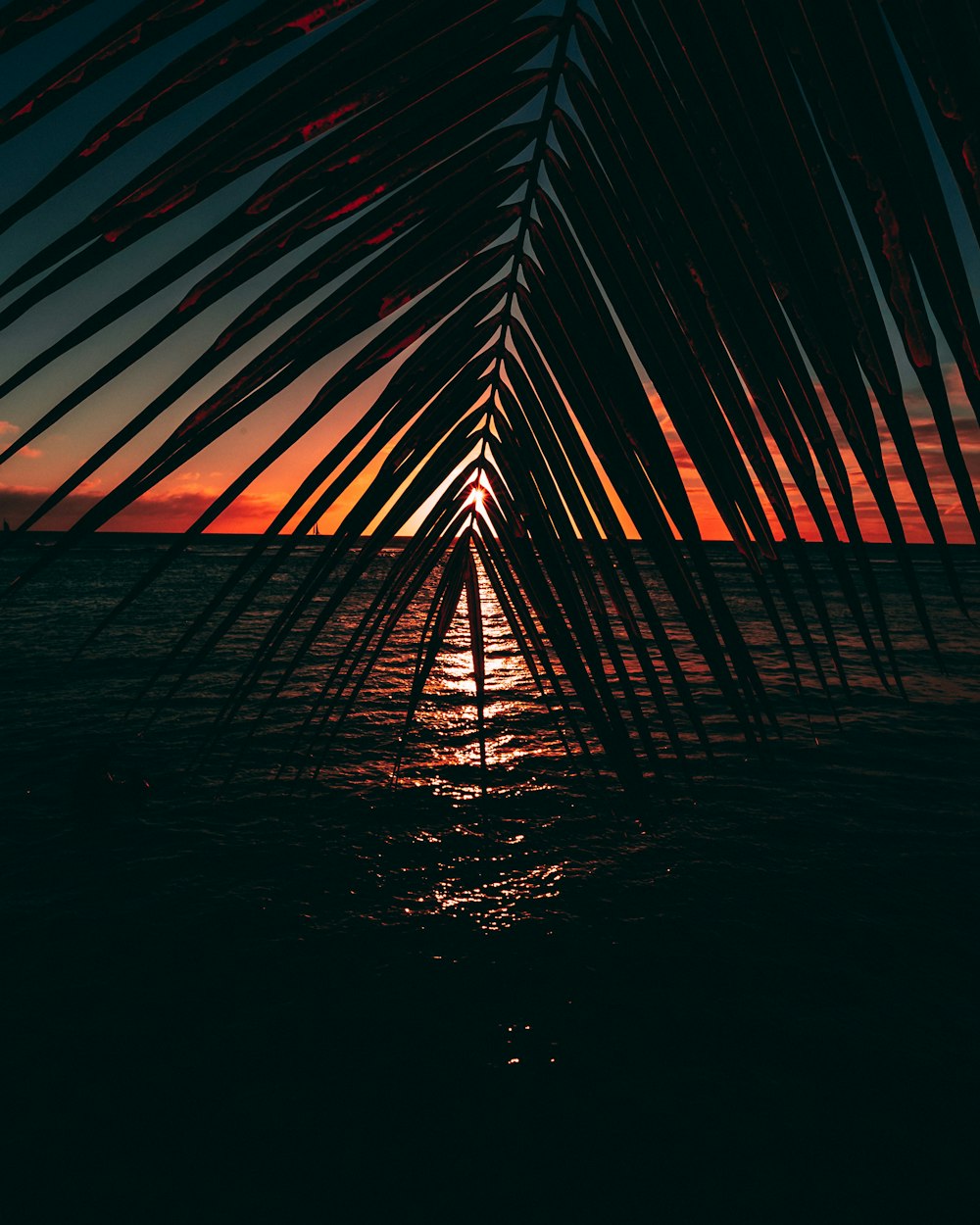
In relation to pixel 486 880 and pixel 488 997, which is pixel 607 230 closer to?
pixel 488 997

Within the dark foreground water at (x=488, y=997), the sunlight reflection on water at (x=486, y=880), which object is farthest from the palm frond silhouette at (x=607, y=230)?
the sunlight reflection on water at (x=486, y=880)

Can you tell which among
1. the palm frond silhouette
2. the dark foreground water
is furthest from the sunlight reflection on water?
the palm frond silhouette

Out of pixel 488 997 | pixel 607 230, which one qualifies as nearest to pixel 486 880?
pixel 488 997

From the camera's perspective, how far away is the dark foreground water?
Answer: 568 centimetres

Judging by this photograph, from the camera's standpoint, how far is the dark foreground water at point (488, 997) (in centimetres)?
568

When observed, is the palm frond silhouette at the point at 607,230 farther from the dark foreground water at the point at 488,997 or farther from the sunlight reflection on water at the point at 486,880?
the sunlight reflection on water at the point at 486,880

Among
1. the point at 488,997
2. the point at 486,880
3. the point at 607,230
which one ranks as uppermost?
the point at 607,230

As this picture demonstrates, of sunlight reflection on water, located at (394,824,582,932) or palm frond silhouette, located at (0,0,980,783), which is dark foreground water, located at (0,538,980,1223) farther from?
palm frond silhouette, located at (0,0,980,783)

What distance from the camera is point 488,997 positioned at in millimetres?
7441

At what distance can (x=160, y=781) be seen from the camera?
1293cm

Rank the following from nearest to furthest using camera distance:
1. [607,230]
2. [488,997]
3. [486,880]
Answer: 1. [607,230]
2. [488,997]
3. [486,880]

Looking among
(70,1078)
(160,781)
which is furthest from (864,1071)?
(160,781)

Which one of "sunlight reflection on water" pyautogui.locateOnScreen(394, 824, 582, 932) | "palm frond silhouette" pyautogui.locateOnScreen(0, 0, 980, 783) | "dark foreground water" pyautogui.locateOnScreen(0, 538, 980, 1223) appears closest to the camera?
"palm frond silhouette" pyautogui.locateOnScreen(0, 0, 980, 783)

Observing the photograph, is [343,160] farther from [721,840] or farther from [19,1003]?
[721,840]
